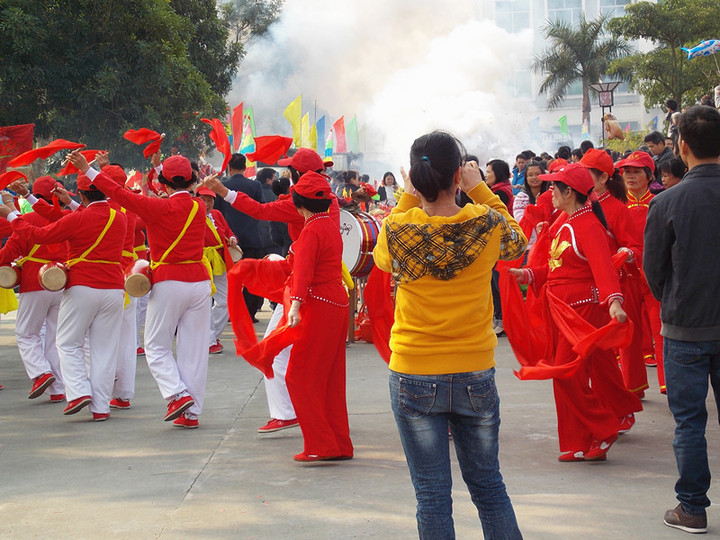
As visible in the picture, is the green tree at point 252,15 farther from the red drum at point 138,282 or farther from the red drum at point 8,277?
the red drum at point 138,282

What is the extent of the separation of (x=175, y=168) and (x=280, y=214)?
35.5 inches

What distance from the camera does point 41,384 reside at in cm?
828

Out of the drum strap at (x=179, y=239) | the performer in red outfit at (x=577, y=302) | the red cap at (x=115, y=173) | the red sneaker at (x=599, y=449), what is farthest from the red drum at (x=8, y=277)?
the red sneaker at (x=599, y=449)

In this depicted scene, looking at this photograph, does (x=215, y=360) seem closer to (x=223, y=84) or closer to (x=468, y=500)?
(x=468, y=500)

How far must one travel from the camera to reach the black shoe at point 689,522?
451cm

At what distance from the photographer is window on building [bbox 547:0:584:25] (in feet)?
270

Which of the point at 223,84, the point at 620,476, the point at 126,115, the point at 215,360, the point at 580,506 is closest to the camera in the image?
the point at 580,506

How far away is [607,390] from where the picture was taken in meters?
6.04

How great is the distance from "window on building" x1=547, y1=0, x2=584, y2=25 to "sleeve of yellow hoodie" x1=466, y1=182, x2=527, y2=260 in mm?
82635

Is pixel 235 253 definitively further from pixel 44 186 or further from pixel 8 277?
pixel 8 277

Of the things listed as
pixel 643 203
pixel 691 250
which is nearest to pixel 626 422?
pixel 691 250

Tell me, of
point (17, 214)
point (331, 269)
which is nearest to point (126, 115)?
point (17, 214)

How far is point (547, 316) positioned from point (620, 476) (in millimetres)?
1063

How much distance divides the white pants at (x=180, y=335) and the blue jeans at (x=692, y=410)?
3763 millimetres
